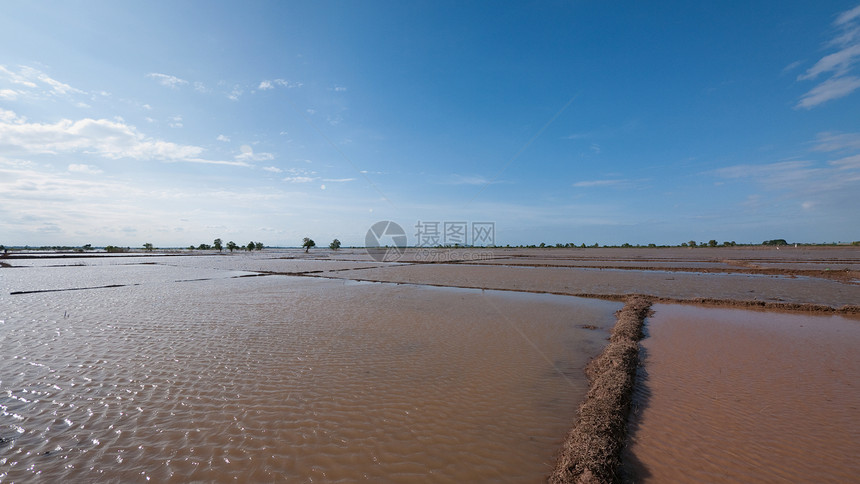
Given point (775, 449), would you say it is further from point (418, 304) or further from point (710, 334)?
point (418, 304)

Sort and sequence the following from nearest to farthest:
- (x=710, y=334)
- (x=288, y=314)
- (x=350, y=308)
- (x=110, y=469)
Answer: (x=110, y=469), (x=710, y=334), (x=288, y=314), (x=350, y=308)

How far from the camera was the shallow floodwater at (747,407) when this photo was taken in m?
4.05

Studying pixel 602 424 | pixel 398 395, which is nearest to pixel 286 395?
pixel 398 395

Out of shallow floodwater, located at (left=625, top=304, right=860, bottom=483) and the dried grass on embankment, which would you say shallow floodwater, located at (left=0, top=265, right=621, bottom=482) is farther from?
shallow floodwater, located at (left=625, top=304, right=860, bottom=483)

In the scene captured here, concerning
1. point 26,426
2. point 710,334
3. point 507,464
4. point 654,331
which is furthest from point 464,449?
point 710,334

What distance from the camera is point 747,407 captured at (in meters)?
5.47

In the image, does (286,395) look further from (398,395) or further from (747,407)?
(747,407)

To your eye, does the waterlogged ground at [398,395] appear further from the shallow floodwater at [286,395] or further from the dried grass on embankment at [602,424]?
the dried grass on embankment at [602,424]

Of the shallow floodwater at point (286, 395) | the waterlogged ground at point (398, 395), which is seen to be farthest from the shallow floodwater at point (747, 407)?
the shallow floodwater at point (286, 395)

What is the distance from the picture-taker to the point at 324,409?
17.8 ft

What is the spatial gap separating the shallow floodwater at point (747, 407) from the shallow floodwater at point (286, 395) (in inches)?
50.9

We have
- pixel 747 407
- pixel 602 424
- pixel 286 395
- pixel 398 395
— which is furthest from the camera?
pixel 398 395

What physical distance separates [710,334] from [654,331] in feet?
4.89

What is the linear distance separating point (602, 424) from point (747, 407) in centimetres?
311
